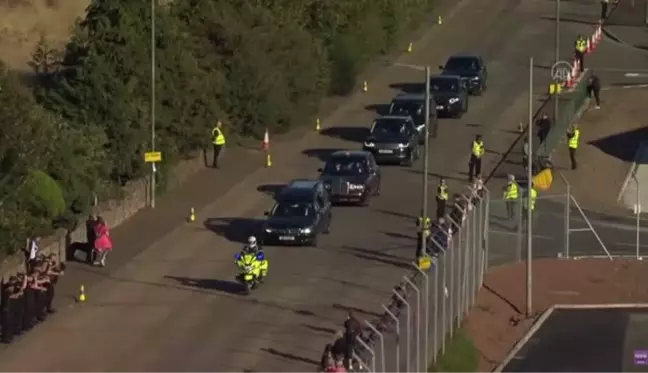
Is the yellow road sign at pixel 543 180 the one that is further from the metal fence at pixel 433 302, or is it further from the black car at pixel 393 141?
the metal fence at pixel 433 302

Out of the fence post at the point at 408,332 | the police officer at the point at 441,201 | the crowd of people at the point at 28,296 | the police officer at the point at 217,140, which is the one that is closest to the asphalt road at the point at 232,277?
the crowd of people at the point at 28,296

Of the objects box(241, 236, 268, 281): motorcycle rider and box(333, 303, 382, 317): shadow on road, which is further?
box(241, 236, 268, 281): motorcycle rider

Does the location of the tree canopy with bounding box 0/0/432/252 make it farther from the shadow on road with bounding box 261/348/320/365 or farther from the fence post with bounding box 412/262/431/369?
the fence post with bounding box 412/262/431/369

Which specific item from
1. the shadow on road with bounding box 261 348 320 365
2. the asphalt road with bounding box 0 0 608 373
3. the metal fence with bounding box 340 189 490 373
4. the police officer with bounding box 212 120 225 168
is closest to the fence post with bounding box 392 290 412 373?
the metal fence with bounding box 340 189 490 373

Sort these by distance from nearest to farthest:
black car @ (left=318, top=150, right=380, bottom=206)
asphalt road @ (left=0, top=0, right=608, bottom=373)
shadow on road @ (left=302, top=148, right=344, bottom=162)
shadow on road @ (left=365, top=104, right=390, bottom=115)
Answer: asphalt road @ (left=0, top=0, right=608, bottom=373), black car @ (left=318, top=150, right=380, bottom=206), shadow on road @ (left=302, top=148, right=344, bottom=162), shadow on road @ (left=365, top=104, right=390, bottom=115)

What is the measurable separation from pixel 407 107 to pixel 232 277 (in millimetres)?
20652

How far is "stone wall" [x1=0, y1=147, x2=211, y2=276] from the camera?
44.3 meters

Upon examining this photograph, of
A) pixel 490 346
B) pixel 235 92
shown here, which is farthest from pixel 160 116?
pixel 490 346

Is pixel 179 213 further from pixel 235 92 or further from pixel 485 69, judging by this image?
pixel 485 69

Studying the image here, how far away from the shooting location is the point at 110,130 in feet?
175

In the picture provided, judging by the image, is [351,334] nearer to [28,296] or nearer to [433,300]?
[433,300]

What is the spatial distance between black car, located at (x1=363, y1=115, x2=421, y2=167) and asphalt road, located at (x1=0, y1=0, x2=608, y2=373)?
1.83 feet

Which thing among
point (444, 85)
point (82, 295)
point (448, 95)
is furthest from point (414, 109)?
point (82, 295)

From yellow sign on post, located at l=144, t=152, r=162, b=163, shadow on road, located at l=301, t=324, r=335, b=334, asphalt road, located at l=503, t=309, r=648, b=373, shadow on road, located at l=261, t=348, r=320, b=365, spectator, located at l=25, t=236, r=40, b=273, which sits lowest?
asphalt road, located at l=503, t=309, r=648, b=373
